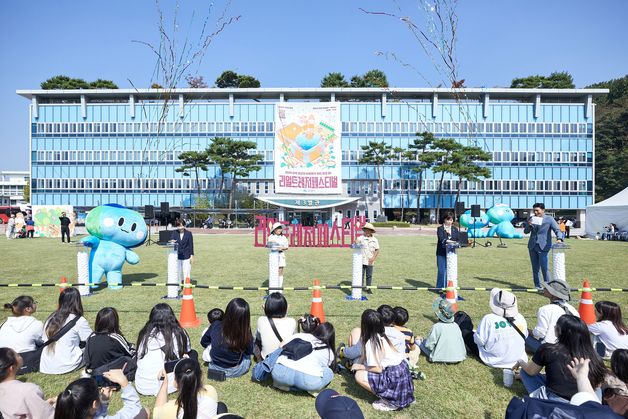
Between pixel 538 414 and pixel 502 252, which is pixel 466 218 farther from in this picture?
pixel 538 414

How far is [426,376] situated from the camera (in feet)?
16.4

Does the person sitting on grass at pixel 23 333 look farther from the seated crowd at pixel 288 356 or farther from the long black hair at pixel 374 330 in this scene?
the long black hair at pixel 374 330

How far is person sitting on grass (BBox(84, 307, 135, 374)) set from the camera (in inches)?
172

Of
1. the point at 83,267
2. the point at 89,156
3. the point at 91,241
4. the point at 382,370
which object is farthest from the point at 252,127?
the point at 382,370

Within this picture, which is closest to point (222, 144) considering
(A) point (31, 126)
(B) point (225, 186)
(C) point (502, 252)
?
(B) point (225, 186)

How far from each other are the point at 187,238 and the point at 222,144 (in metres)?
43.5

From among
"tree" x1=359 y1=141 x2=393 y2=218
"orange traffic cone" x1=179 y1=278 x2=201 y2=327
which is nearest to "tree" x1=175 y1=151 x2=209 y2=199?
"tree" x1=359 y1=141 x2=393 y2=218

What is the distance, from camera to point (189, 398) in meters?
2.89

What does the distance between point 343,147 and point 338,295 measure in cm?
5131

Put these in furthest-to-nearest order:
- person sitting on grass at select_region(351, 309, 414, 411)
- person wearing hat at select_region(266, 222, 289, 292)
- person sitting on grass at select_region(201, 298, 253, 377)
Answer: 1. person wearing hat at select_region(266, 222, 289, 292)
2. person sitting on grass at select_region(201, 298, 253, 377)
3. person sitting on grass at select_region(351, 309, 414, 411)

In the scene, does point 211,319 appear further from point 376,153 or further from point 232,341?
point 376,153

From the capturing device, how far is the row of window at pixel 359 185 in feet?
192

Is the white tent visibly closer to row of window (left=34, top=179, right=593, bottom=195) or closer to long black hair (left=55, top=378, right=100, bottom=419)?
row of window (left=34, top=179, right=593, bottom=195)

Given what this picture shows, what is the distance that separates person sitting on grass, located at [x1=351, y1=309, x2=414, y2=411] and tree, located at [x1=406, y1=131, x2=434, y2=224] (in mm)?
48807
